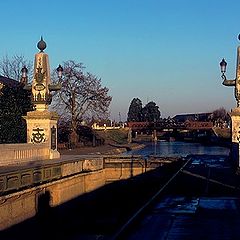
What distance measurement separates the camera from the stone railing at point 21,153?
77.9ft

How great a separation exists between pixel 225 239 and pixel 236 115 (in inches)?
767

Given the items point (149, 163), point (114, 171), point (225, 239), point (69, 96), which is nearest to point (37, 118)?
point (114, 171)

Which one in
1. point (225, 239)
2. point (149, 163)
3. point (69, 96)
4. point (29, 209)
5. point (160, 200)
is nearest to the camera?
point (225, 239)

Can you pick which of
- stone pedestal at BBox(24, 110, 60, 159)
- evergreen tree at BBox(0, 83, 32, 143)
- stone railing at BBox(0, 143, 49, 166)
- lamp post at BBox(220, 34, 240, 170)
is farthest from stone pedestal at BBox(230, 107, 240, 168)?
evergreen tree at BBox(0, 83, 32, 143)

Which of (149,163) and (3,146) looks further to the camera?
(149,163)

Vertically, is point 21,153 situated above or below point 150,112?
below

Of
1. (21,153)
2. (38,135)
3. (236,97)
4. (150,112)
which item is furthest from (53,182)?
(150,112)

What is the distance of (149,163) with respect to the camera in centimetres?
3781

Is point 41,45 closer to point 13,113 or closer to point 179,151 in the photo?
point 13,113

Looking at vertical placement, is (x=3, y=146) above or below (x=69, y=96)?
below

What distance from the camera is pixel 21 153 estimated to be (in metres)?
25.8

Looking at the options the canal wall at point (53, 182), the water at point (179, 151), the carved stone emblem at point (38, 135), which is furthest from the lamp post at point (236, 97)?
the water at point (179, 151)

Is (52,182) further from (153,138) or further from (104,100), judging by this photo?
(153,138)

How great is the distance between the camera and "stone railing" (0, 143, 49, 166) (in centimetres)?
2375
